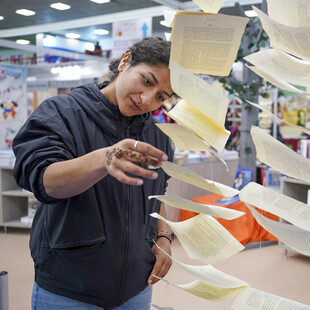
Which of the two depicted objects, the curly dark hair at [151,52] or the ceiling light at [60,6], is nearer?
the curly dark hair at [151,52]

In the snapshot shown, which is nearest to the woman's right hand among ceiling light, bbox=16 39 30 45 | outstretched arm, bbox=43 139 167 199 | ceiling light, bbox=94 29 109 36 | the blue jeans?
outstretched arm, bbox=43 139 167 199

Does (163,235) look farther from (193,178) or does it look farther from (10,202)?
(10,202)

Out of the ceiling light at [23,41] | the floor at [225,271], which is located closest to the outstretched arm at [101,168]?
the floor at [225,271]

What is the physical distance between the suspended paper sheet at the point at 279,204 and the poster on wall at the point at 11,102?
4961 millimetres

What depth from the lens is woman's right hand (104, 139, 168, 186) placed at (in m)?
0.61

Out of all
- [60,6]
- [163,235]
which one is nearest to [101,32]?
[60,6]

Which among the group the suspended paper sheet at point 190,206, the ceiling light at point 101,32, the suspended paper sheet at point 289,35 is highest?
the suspended paper sheet at point 289,35

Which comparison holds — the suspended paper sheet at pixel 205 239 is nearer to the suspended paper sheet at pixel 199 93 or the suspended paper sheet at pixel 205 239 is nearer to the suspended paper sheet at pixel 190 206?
the suspended paper sheet at pixel 190 206

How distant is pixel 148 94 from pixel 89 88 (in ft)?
0.82

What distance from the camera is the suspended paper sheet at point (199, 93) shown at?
1.68 ft

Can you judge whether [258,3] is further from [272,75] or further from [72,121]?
[272,75]

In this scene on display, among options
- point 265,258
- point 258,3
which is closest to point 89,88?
point 265,258

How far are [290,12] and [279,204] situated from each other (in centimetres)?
25

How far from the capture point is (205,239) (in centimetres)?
60
